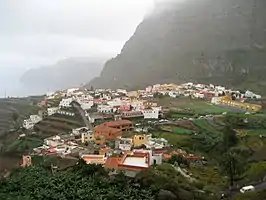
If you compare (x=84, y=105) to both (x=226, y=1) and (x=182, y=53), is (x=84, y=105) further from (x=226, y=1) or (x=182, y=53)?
(x=226, y=1)

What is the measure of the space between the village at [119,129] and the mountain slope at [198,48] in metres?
40.9

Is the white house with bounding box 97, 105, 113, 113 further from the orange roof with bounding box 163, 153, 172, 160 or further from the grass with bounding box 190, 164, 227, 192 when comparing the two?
the grass with bounding box 190, 164, 227, 192

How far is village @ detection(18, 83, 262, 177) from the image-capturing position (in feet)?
117

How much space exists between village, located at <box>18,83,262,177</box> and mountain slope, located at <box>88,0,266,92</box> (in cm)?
4093

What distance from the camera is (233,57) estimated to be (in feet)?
410

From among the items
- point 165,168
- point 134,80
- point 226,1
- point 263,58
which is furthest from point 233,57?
point 165,168

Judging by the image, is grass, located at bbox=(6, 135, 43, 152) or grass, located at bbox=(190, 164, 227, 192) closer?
grass, located at bbox=(190, 164, 227, 192)

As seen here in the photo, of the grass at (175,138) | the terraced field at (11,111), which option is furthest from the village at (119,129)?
the terraced field at (11,111)

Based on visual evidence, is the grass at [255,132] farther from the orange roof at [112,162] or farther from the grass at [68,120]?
the grass at [68,120]

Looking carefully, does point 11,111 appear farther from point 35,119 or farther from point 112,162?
point 112,162

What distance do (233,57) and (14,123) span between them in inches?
2788

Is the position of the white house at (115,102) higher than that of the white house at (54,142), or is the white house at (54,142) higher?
the white house at (115,102)

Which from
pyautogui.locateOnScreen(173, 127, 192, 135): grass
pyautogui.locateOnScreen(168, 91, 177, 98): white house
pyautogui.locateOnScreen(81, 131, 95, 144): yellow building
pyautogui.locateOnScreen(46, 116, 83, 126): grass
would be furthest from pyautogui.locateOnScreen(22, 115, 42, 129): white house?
pyautogui.locateOnScreen(168, 91, 177, 98): white house

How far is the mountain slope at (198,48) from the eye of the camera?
123 meters
